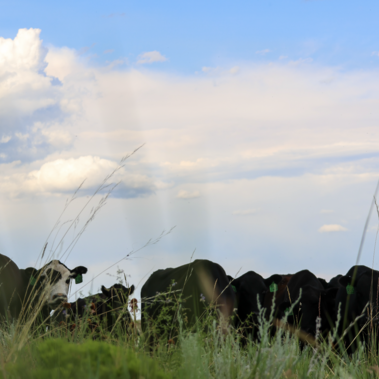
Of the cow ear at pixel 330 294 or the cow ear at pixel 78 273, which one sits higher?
the cow ear at pixel 78 273

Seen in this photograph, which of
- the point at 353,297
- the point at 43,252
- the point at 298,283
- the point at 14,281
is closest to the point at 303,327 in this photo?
the point at 353,297

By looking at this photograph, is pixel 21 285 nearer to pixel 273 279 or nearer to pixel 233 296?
pixel 233 296

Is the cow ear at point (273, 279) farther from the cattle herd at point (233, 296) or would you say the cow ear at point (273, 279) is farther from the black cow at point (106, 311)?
the black cow at point (106, 311)

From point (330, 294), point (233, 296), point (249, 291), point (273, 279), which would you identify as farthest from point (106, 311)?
point (273, 279)

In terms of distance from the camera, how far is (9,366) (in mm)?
2049

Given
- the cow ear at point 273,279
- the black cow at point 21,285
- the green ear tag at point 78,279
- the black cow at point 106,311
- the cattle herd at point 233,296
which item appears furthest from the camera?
the cow ear at point 273,279

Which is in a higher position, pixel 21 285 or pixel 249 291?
pixel 21 285

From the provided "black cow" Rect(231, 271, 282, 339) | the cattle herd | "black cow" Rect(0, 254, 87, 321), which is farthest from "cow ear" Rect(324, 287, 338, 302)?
"black cow" Rect(0, 254, 87, 321)

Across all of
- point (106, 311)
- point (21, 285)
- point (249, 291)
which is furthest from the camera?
point (249, 291)

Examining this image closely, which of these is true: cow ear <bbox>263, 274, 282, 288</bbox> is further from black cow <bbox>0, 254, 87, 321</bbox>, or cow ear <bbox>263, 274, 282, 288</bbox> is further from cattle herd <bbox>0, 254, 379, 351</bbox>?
black cow <bbox>0, 254, 87, 321</bbox>

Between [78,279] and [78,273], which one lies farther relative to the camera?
[78,273]

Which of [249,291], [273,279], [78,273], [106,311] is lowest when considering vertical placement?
[249,291]

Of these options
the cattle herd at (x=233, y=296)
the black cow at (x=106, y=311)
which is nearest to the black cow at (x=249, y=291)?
the cattle herd at (x=233, y=296)

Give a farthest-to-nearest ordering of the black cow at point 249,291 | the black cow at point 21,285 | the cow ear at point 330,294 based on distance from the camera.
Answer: the black cow at point 249,291
the black cow at point 21,285
the cow ear at point 330,294
